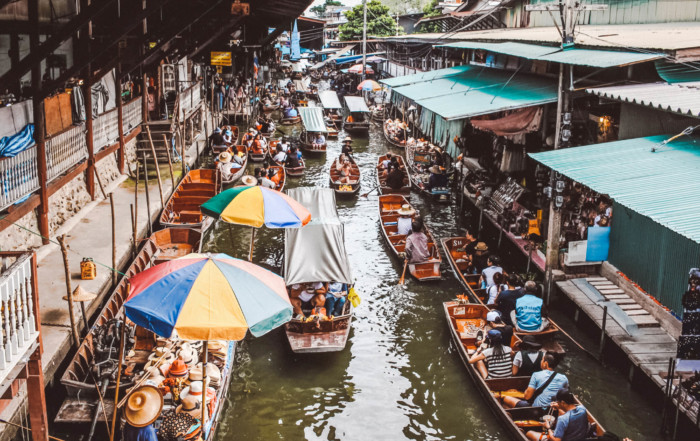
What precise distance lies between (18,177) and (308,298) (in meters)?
5.72

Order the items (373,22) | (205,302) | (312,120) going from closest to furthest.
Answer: (205,302) < (312,120) < (373,22)

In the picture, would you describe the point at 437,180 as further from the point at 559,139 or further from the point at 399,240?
the point at 559,139

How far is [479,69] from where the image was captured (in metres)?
22.4

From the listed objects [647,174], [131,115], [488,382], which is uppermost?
[647,174]

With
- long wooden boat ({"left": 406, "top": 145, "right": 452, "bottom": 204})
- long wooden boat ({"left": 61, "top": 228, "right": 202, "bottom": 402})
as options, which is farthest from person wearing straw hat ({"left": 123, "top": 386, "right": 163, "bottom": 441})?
long wooden boat ({"left": 406, "top": 145, "right": 452, "bottom": 204})

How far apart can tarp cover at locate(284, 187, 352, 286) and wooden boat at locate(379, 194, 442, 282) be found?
2.65 metres

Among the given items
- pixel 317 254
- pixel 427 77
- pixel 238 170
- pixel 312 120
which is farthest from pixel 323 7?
pixel 317 254

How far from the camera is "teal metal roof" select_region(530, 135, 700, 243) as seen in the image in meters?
7.91

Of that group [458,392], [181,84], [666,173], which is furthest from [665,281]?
[181,84]

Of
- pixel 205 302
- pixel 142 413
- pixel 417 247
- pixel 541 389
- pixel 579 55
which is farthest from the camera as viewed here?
pixel 417 247

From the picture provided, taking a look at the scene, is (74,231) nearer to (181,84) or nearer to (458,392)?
(458,392)

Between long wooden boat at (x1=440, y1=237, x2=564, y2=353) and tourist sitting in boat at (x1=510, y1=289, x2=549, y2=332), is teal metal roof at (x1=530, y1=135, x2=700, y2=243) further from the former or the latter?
long wooden boat at (x1=440, y1=237, x2=564, y2=353)

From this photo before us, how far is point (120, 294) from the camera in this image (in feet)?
38.5

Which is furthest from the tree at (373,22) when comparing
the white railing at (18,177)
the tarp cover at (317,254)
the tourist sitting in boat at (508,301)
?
the white railing at (18,177)
